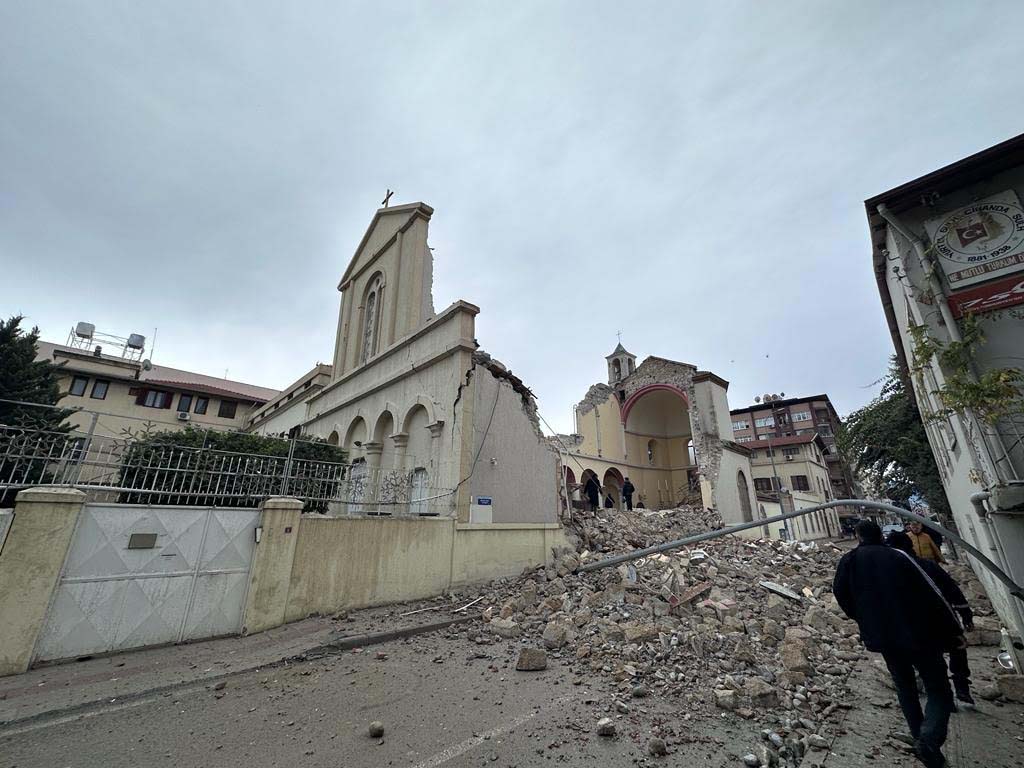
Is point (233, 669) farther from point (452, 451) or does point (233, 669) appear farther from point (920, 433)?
point (920, 433)

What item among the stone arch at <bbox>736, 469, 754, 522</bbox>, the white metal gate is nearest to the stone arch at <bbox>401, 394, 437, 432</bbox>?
the white metal gate

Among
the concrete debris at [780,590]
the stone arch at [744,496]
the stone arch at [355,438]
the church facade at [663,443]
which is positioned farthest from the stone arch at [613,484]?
the concrete debris at [780,590]

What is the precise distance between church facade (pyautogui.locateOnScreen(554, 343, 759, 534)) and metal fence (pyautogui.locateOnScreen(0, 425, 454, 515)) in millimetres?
14454

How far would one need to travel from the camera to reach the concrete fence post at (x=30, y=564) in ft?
15.5

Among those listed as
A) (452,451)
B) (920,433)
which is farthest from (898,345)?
(452,451)

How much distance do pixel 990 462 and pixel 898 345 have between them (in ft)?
25.9

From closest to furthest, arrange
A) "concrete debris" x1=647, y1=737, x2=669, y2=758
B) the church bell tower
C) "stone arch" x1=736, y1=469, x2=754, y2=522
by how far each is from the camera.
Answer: "concrete debris" x1=647, y1=737, x2=669, y2=758 → "stone arch" x1=736, y1=469, x2=754, y2=522 → the church bell tower

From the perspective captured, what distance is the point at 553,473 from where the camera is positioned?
11359mm

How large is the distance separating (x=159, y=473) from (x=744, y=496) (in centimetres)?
2386

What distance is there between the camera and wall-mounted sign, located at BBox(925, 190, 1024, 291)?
212 inches

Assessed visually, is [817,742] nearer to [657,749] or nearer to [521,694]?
[657,749]

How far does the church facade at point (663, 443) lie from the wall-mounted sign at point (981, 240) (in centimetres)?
1550

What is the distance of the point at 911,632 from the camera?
Result: 3.18m

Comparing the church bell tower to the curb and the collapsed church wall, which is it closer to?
the collapsed church wall
